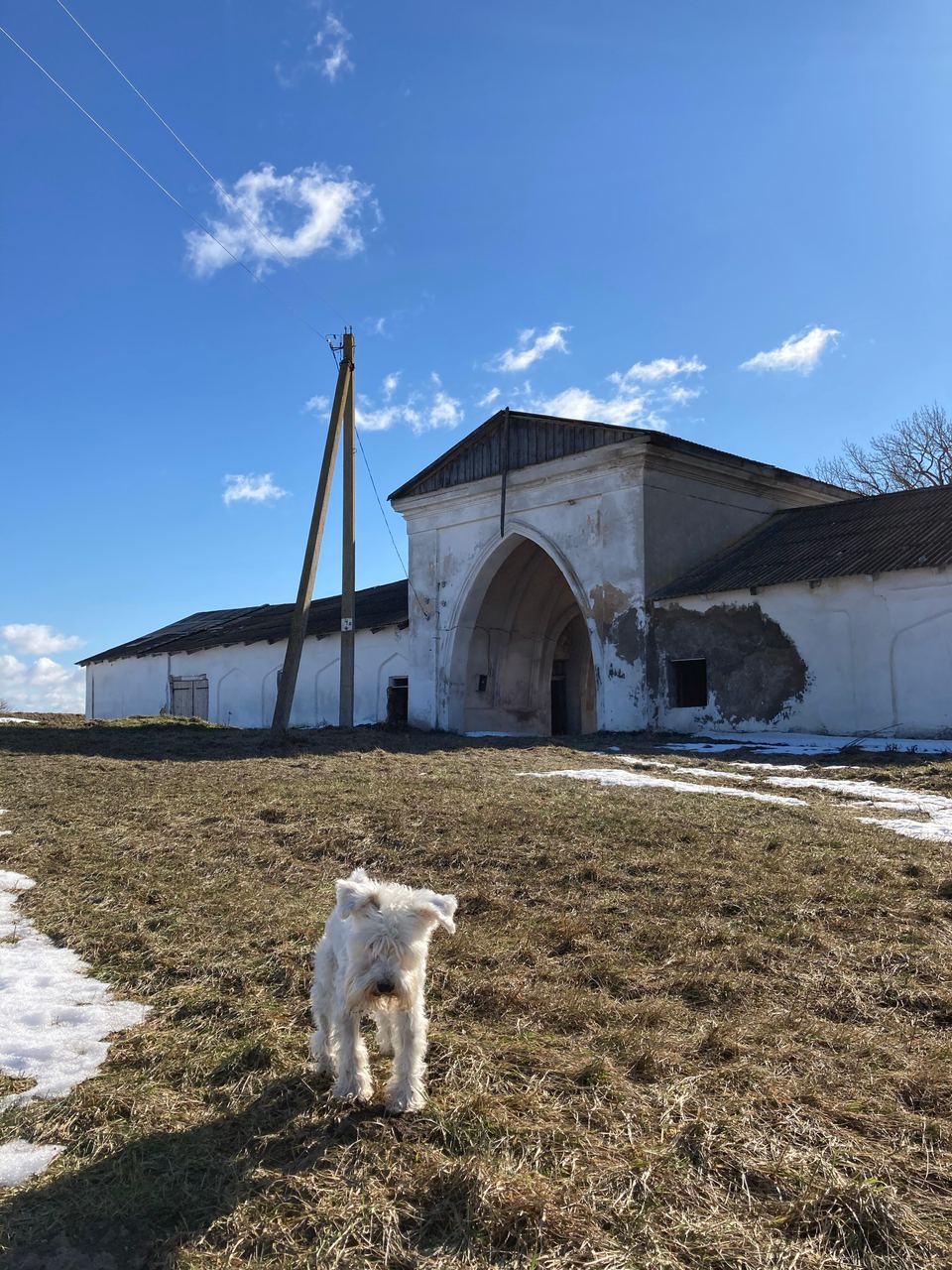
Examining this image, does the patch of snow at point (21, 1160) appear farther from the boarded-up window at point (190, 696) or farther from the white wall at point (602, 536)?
the boarded-up window at point (190, 696)

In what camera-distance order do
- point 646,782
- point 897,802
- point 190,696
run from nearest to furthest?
point 897,802 < point 646,782 < point 190,696

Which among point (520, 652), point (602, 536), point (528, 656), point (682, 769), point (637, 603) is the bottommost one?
point (682, 769)

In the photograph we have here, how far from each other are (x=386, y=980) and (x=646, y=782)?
10001 mm

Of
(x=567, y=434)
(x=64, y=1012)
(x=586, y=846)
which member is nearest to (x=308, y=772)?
(x=586, y=846)

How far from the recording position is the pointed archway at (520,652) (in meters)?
28.8

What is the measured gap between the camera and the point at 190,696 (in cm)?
3869

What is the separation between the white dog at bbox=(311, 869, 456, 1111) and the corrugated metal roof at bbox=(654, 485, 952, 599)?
18253 millimetres

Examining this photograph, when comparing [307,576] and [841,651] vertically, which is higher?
[307,576]

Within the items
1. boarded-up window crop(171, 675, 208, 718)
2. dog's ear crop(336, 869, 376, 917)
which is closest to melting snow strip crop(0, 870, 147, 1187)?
dog's ear crop(336, 869, 376, 917)

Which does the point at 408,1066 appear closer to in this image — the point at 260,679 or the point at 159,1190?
the point at 159,1190

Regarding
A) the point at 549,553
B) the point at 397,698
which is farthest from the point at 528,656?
the point at 549,553

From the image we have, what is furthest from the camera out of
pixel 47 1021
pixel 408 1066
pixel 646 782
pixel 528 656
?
pixel 528 656

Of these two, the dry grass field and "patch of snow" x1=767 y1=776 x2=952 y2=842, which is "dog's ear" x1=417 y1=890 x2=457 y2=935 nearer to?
the dry grass field

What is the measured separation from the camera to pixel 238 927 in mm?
6211
